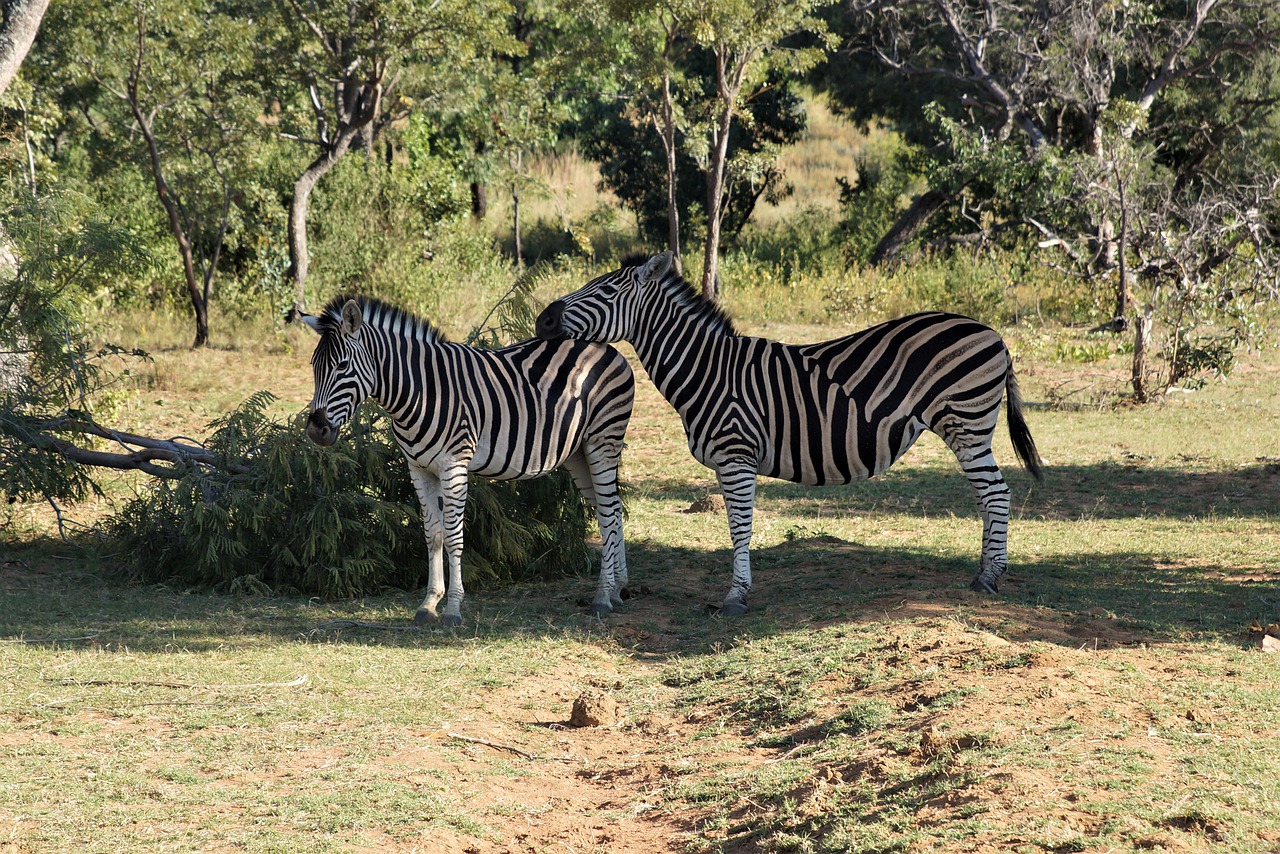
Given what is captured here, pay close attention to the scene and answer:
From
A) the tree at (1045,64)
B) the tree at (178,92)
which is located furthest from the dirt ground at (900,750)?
the tree at (1045,64)

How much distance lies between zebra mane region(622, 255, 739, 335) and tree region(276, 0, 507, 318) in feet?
34.8

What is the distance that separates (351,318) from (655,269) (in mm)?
2263

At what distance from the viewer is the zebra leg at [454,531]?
7.94m

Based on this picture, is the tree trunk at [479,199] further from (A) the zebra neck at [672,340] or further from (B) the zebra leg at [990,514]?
(B) the zebra leg at [990,514]

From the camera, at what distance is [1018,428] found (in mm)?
8711

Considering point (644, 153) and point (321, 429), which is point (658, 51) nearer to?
point (644, 153)

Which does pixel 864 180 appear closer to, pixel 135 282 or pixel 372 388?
pixel 135 282

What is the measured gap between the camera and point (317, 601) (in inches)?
347

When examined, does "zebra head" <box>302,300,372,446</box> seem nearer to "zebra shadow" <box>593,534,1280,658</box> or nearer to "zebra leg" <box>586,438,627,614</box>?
"zebra leg" <box>586,438,627,614</box>

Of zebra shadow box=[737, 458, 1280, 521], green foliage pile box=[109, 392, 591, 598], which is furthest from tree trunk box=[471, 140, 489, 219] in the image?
green foliage pile box=[109, 392, 591, 598]

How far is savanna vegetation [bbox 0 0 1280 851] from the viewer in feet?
16.9

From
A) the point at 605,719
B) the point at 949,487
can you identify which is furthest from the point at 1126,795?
the point at 949,487

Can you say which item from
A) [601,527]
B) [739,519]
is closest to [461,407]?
[601,527]

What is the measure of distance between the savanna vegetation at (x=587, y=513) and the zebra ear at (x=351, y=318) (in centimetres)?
169
